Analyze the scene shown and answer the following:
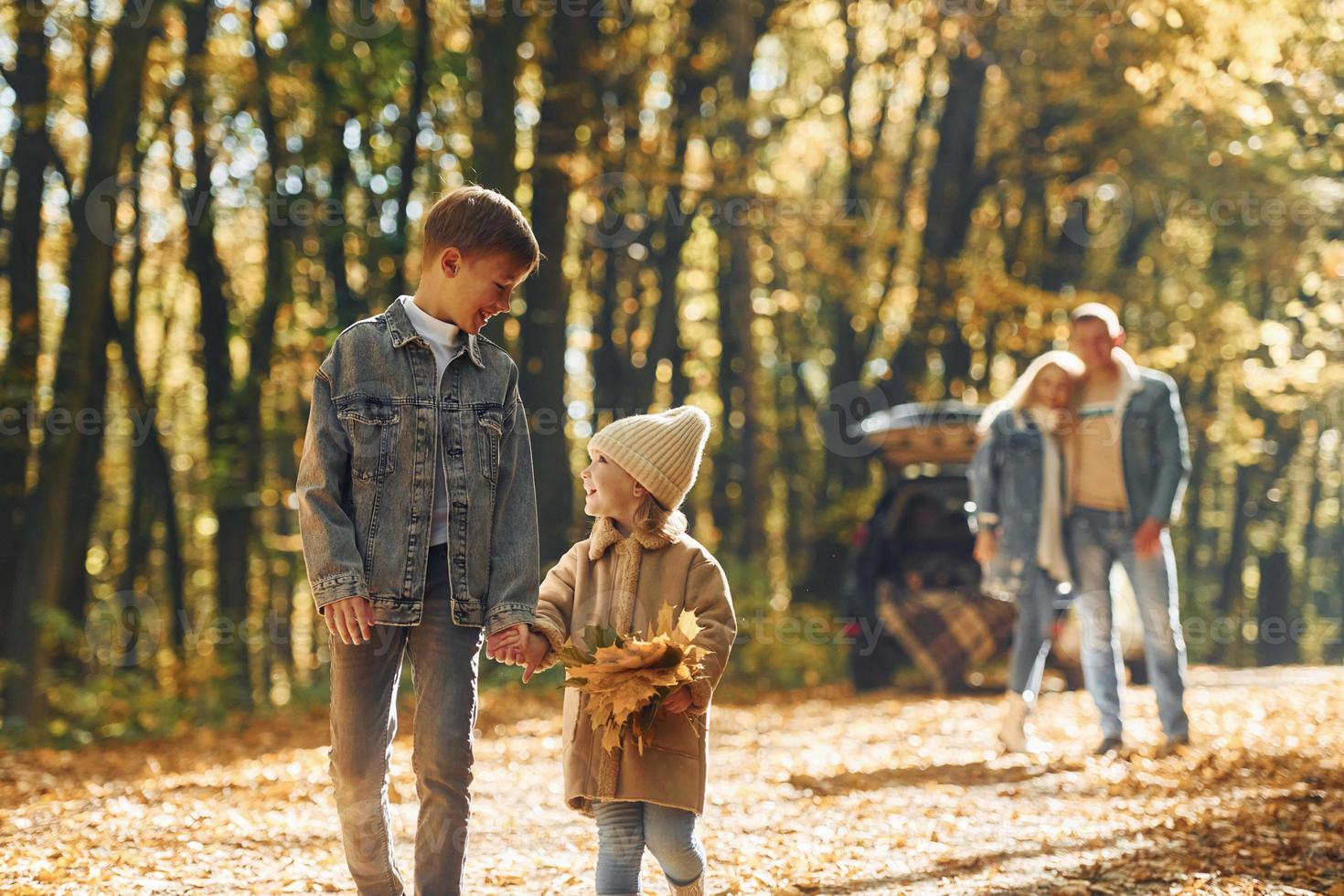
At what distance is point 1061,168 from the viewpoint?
1941 centimetres

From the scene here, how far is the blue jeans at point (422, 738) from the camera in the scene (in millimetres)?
3986

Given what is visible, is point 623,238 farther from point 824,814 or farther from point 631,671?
point 631,671

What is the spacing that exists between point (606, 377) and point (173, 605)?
678 centimetres

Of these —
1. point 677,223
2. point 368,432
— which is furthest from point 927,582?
point 368,432

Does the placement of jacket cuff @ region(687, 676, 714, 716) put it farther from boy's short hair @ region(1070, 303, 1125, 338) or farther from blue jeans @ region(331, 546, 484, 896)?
boy's short hair @ region(1070, 303, 1125, 338)

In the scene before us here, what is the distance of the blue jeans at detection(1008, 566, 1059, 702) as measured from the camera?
28.0ft

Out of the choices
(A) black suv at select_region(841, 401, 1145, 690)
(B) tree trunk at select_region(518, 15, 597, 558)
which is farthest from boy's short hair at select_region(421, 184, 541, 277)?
(B) tree trunk at select_region(518, 15, 597, 558)

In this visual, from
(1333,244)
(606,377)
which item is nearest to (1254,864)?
(606,377)

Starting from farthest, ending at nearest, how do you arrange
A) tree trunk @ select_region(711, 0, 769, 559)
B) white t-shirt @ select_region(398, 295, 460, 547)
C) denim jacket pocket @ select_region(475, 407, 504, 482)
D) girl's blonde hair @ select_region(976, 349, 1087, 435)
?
1. tree trunk @ select_region(711, 0, 769, 559)
2. girl's blonde hair @ select_region(976, 349, 1087, 435)
3. denim jacket pocket @ select_region(475, 407, 504, 482)
4. white t-shirt @ select_region(398, 295, 460, 547)

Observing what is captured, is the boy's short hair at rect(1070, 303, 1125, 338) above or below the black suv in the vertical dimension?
above

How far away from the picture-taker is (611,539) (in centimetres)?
417

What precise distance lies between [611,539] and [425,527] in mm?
529

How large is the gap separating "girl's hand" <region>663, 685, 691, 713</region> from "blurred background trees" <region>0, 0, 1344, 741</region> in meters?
7.33

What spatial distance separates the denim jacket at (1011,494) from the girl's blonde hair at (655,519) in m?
4.64
